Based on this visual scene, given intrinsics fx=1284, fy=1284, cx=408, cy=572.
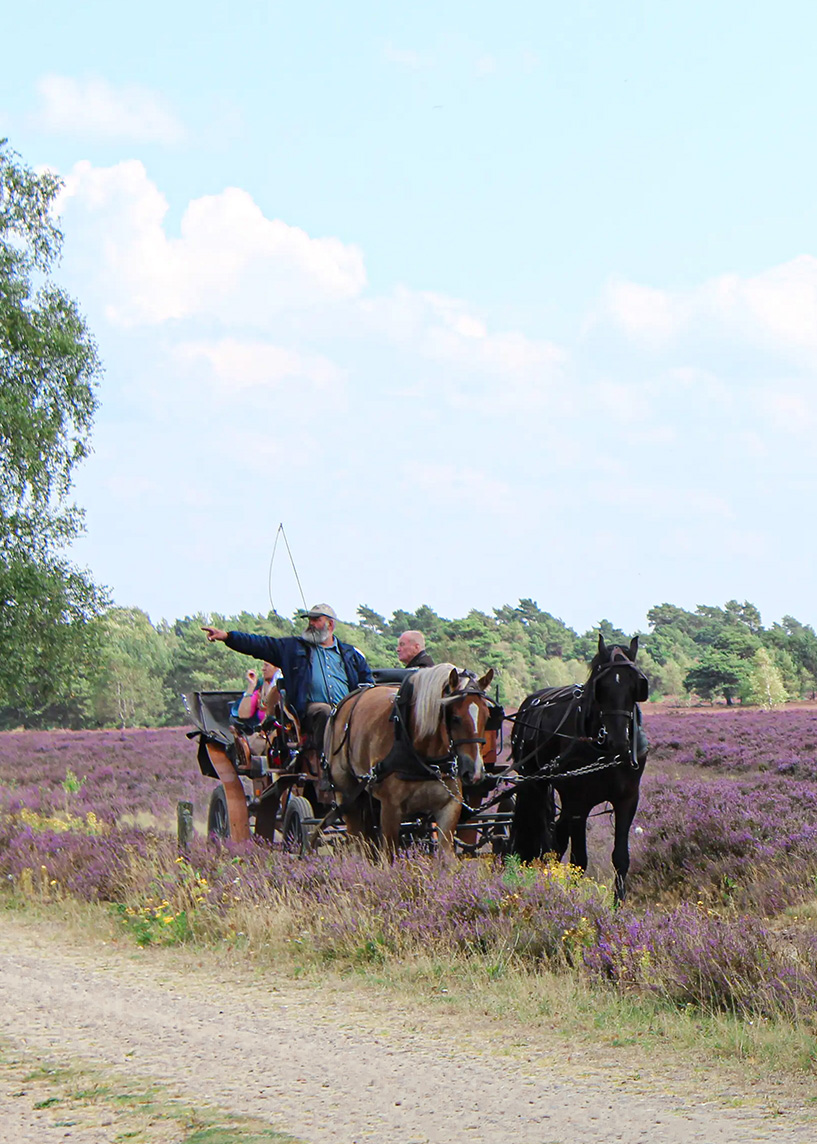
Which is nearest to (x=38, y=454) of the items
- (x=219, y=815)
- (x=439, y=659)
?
(x=219, y=815)

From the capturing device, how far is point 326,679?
462 inches

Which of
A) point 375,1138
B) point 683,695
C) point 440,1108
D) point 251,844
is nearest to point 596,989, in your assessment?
point 440,1108

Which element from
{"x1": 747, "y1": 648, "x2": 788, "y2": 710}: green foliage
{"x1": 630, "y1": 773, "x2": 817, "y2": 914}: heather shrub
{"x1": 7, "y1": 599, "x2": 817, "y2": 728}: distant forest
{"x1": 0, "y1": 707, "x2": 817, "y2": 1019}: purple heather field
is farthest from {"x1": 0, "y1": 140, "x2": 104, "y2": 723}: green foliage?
{"x1": 747, "y1": 648, "x2": 788, "y2": 710}: green foliage

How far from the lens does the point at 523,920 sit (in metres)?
8.27

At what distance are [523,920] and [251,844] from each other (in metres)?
3.66

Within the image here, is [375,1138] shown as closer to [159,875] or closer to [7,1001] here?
[7,1001]

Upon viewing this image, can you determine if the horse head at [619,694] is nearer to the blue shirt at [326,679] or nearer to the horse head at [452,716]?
the horse head at [452,716]

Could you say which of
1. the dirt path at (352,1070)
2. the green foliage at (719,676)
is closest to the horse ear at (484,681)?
the dirt path at (352,1070)

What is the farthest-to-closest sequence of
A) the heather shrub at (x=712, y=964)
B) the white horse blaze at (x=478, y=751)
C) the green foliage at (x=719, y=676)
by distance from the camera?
1. the green foliage at (x=719, y=676)
2. the white horse blaze at (x=478, y=751)
3. the heather shrub at (x=712, y=964)

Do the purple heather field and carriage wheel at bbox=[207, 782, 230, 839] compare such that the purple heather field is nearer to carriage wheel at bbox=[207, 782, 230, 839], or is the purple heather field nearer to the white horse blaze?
carriage wheel at bbox=[207, 782, 230, 839]

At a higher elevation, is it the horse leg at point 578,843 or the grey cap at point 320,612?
the grey cap at point 320,612

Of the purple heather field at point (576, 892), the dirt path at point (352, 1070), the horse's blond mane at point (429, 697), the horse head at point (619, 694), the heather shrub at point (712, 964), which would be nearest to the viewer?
the dirt path at point (352, 1070)

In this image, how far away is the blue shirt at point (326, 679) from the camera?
11.7 m

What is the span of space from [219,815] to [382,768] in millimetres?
4703
